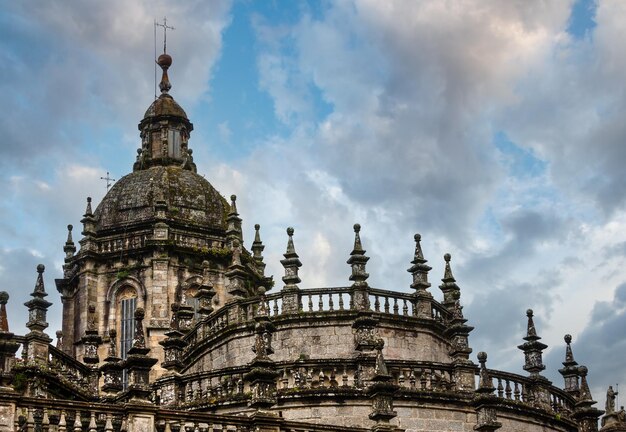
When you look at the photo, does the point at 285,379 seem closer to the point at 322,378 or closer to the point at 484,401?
the point at 322,378

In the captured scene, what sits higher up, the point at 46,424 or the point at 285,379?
the point at 285,379

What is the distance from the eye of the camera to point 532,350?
3888 centimetres

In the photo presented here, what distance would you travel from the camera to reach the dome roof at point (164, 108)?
179 feet

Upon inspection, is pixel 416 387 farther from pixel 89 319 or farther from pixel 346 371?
pixel 89 319

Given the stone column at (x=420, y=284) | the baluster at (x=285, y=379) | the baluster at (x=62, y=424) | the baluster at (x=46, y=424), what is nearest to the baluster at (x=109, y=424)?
the baluster at (x=62, y=424)

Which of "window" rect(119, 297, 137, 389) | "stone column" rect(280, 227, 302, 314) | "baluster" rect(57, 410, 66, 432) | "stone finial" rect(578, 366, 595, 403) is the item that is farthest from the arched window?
"baluster" rect(57, 410, 66, 432)

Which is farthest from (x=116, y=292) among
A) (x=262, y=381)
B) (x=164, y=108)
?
(x=262, y=381)

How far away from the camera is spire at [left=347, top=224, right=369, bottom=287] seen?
37.0 meters

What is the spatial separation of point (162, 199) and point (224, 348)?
14.1 meters

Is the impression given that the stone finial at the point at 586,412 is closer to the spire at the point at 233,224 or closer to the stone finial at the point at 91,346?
the stone finial at the point at 91,346

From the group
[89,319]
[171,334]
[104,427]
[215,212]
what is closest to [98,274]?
[89,319]

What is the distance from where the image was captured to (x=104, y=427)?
869 inches

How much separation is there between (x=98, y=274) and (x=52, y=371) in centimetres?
2124

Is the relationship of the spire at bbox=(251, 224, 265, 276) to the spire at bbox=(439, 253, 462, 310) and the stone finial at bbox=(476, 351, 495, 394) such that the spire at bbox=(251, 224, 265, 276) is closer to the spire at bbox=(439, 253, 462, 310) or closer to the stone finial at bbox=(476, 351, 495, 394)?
the spire at bbox=(439, 253, 462, 310)
